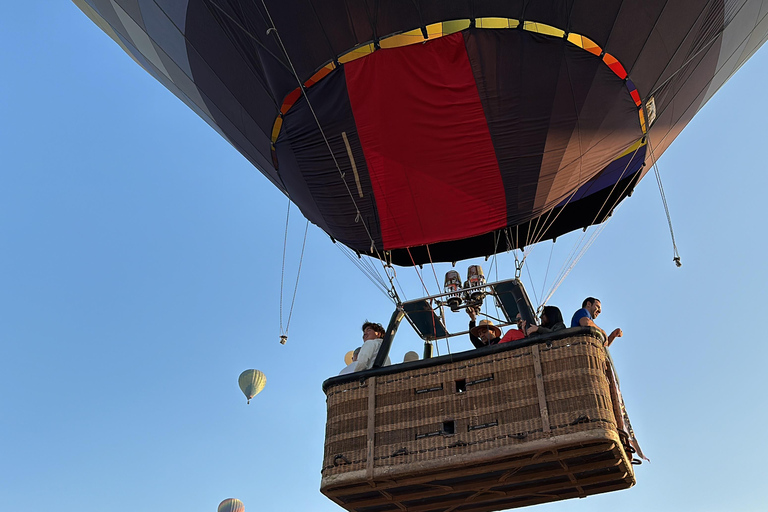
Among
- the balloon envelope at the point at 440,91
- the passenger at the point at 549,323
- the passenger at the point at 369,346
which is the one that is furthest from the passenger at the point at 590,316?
the balloon envelope at the point at 440,91

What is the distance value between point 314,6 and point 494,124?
1332mm

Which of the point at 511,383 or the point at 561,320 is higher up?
the point at 561,320

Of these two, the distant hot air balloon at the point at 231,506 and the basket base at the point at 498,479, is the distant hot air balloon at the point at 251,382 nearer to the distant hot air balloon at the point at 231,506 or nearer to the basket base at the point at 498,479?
the distant hot air balloon at the point at 231,506

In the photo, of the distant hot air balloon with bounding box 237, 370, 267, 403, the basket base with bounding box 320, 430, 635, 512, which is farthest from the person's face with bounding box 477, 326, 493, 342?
the distant hot air balloon with bounding box 237, 370, 267, 403

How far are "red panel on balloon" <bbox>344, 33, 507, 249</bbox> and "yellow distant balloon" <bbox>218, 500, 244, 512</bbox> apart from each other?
12.0 m

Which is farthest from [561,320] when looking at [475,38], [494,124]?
[475,38]

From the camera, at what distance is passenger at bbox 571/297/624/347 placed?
363cm

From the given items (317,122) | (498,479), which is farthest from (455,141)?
(498,479)

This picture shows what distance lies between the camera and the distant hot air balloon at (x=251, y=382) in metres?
14.9

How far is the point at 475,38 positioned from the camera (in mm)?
4305

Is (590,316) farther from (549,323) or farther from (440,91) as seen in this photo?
(440,91)

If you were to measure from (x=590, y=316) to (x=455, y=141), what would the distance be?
155 cm

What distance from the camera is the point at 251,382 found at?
14922 mm

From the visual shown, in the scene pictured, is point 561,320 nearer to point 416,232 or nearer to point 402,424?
point 402,424
